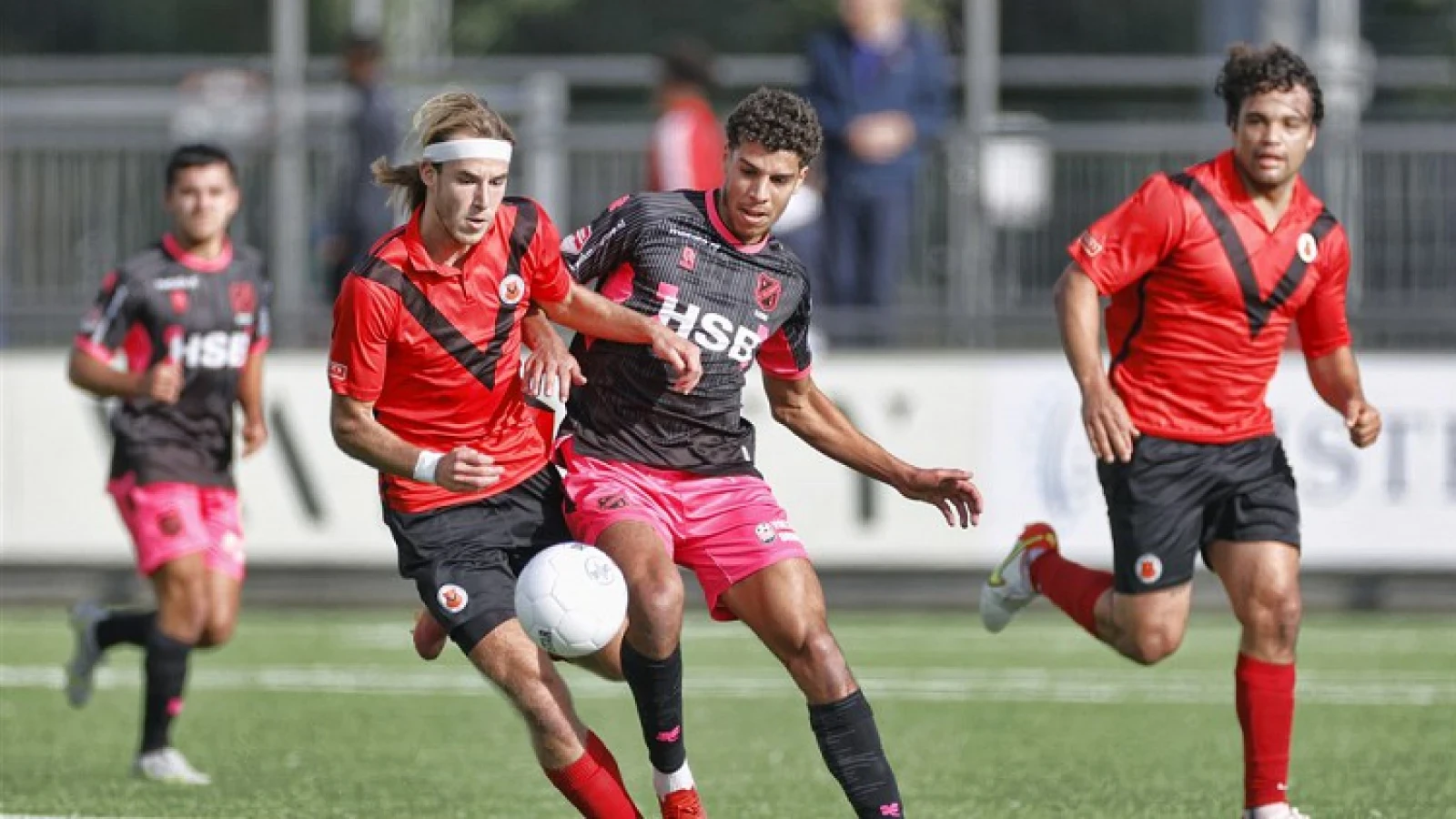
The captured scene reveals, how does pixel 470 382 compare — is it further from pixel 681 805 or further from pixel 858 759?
pixel 858 759

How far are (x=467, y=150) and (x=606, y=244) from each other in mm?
715

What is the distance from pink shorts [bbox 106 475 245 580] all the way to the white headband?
120 inches

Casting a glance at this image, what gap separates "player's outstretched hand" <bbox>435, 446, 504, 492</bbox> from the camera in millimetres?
6715

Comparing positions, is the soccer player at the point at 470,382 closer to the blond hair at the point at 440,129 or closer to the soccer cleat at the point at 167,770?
the blond hair at the point at 440,129

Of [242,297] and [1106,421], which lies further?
[242,297]

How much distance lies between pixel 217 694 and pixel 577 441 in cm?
446

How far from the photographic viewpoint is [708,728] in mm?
10648

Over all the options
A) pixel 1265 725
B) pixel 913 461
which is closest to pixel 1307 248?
pixel 1265 725

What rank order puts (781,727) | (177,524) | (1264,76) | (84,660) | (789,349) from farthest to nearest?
(781,727), (84,660), (177,524), (1264,76), (789,349)

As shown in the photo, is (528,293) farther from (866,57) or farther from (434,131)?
(866,57)

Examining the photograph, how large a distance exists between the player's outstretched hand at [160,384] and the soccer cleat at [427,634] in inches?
84.5

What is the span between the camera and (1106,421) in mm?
8125

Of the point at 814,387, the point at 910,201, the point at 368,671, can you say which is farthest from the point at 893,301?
the point at 814,387

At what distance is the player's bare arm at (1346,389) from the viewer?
8469 millimetres
